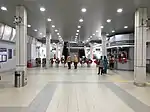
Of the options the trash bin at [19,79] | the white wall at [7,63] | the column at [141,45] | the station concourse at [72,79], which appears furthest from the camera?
the white wall at [7,63]

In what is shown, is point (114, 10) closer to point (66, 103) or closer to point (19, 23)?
point (19, 23)

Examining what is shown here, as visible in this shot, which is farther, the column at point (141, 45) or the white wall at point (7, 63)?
the white wall at point (7, 63)

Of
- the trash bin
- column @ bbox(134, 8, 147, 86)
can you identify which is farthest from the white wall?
column @ bbox(134, 8, 147, 86)

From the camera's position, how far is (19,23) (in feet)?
33.2

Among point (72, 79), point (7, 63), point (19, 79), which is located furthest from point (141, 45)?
point (7, 63)

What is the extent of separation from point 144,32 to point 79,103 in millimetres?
6007

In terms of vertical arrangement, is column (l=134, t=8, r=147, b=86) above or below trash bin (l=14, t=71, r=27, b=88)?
above

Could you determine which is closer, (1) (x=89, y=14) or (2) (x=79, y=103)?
(2) (x=79, y=103)

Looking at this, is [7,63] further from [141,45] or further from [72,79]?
[141,45]

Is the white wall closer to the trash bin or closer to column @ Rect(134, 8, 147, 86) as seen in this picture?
the trash bin

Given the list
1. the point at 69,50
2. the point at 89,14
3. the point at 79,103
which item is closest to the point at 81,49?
the point at 69,50

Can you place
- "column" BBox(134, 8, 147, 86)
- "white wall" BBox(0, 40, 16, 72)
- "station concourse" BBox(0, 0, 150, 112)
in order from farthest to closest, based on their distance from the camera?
1. "white wall" BBox(0, 40, 16, 72)
2. "column" BBox(134, 8, 147, 86)
3. "station concourse" BBox(0, 0, 150, 112)

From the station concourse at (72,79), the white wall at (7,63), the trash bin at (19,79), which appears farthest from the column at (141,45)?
the white wall at (7,63)

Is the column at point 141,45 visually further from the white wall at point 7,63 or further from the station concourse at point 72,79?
the white wall at point 7,63
